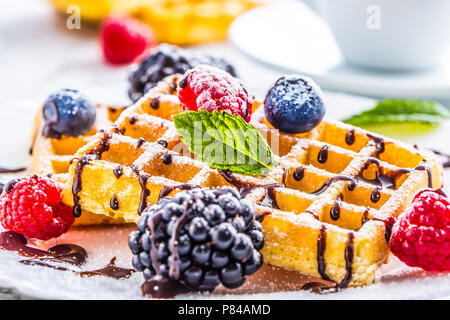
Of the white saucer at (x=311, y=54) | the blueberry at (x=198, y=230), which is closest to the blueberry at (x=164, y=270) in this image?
the blueberry at (x=198, y=230)

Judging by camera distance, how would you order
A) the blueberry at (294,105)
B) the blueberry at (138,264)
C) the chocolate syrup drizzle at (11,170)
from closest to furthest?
the blueberry at (138,264)
the blueberry at (294,105)
the chocolate syrup drizzle at (11,170)

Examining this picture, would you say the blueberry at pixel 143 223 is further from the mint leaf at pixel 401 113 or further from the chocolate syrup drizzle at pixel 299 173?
the mint leaf at pixel 401 113

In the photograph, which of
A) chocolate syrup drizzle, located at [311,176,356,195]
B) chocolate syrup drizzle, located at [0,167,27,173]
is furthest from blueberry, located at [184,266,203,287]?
chocolate syrup drizzle, located at [0,167,27,173]

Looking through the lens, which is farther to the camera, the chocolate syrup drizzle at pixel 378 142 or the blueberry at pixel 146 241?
the chocolate syrup drizzle at pixel 378 142

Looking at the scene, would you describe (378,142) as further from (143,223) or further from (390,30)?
(390,30)

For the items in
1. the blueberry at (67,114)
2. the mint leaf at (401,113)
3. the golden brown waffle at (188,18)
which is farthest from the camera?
the golden brown waffle at (188,18)

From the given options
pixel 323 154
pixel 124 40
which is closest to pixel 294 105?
pixel 323 154

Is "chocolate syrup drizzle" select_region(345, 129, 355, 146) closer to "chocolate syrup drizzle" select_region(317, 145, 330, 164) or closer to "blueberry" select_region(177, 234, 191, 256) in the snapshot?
"chocolate syrup drizzle" select_region(317, 145, 330, 164)
